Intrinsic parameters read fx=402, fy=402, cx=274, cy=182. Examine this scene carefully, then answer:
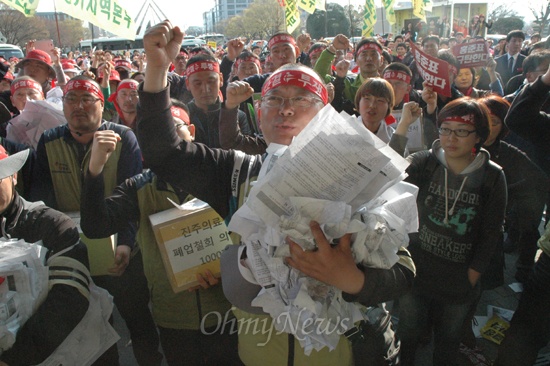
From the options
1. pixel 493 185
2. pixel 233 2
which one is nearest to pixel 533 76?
pixel 493 185

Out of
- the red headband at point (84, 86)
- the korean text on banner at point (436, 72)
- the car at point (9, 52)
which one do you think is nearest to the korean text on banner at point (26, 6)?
the red headband at point (84, 86)

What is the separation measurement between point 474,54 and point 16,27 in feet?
125

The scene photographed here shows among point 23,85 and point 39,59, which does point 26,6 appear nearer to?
point 23,85

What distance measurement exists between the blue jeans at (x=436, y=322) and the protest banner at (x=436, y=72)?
1999 millimetres

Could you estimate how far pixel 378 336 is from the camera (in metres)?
1.55

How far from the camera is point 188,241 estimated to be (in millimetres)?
2023

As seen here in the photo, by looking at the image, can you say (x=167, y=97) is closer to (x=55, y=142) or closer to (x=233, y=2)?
(x=55, y=142)

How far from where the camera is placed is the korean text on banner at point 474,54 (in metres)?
5.13

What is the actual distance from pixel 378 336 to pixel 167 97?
3.93 feet

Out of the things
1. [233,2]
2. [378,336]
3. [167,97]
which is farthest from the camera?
[233,2]

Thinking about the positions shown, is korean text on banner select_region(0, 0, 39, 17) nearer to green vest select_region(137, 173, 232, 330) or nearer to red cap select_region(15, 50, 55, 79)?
red cap select_region(15, 50, 55, 79)

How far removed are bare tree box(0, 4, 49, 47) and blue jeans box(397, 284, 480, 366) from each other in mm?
35551

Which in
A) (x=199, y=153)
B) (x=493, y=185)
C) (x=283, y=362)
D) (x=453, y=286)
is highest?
(x=199, y=153)

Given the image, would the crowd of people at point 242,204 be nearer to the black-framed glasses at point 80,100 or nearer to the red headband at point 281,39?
the black-framed glasses at point 80,100
